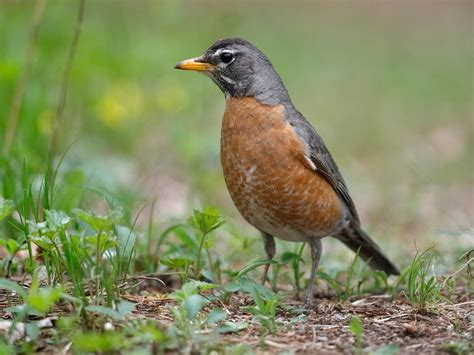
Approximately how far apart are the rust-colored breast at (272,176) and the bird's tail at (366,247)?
1.59 ft

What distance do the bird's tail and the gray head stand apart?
107 centimetres

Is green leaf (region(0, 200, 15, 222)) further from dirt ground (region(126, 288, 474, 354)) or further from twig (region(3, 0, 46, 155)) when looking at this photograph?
twig (region(3, 0, 46, 155))

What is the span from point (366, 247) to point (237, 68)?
1599mm

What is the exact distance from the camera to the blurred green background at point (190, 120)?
24.5 feet

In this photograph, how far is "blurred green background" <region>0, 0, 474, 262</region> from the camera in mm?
7457

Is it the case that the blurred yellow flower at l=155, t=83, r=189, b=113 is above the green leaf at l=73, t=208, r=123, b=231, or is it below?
above

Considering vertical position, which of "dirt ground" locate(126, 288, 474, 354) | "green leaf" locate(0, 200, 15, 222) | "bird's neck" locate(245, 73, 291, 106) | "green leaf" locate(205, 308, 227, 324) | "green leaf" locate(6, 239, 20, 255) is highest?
"bird's neck" locate(245, 73, 291, 106)

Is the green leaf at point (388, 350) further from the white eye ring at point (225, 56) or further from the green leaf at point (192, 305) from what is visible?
the white eye ring at point (225, 56)

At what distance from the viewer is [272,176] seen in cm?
534

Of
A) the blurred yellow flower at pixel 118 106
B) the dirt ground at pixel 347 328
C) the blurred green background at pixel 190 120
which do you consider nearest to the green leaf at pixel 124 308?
the dirt ground at pixel 347 328

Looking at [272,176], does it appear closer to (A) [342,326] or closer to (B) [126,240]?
(B) [126,240]

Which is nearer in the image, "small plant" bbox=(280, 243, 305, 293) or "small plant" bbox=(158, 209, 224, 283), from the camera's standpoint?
"small plant" bbox=(158, 209, 224, 283)

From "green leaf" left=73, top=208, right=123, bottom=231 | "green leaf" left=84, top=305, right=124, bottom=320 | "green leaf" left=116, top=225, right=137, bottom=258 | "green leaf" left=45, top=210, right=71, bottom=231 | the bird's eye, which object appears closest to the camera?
"green leaf" left=84, top=305, right=124, bottom=320

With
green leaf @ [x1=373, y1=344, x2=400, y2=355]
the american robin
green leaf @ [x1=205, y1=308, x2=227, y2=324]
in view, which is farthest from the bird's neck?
green leaf @ [x1=373, y1=344, x2=400, y2=355]
